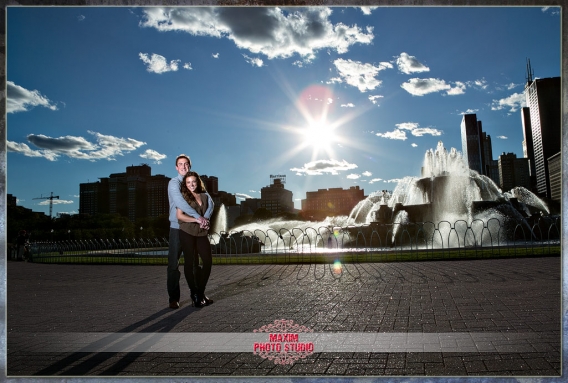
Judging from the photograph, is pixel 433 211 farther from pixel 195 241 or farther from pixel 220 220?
pixel 195 241

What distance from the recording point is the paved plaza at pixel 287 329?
322 centimetres

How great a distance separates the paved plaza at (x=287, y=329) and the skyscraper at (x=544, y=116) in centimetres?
153

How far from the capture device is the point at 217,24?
12.9ft

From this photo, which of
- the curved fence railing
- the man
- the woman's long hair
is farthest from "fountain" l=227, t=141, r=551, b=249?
the woman's long hair

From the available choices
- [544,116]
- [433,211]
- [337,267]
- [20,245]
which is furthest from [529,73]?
[433,211]

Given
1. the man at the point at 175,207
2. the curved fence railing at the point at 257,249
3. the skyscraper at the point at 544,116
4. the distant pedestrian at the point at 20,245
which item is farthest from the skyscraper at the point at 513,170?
the distant pedestrian at the point at 20,245

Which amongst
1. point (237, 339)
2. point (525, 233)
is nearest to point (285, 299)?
point (237, 339)

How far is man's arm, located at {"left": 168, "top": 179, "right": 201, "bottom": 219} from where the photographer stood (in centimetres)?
365

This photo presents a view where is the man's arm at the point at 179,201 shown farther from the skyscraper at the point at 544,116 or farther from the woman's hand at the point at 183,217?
the skyscraper at the point at 544,116

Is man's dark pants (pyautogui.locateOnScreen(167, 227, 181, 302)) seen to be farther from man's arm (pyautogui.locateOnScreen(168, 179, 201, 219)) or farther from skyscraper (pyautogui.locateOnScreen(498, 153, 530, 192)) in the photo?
skyscraper (pyautogui.locateOnScreen(498, 153, 530, 192))

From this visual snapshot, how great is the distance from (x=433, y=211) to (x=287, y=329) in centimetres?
766

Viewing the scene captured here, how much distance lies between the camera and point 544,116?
3688 mm

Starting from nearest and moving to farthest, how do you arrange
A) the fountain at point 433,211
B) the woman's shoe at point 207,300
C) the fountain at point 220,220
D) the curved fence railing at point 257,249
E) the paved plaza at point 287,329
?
1. the paved plaza at point 287,329
2. the fountain at point 220,220
3. the woman's shoe at point 207,300
4. the curved fence railing at point 257,249
5. the fountain at point 433,211

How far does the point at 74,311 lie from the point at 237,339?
2051mm
